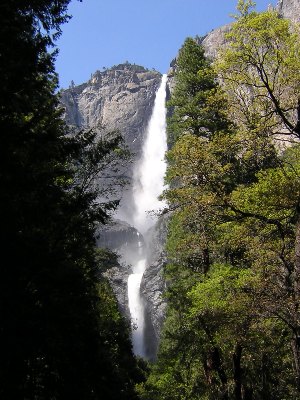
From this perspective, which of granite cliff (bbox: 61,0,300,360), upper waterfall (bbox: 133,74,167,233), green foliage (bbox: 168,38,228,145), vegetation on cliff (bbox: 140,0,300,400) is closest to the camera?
vegetation on cliff (bbox: 140,0,300,400)

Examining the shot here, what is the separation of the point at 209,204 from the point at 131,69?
132925mm

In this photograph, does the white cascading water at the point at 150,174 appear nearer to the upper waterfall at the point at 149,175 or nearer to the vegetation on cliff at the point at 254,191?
the upper waterfall at the point at 149,175

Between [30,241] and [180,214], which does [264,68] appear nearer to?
[180,214]

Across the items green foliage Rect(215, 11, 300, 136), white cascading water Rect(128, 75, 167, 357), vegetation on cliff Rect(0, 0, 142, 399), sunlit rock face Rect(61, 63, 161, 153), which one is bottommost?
vegetation on cliff Rect(0, 0, 142, 399)

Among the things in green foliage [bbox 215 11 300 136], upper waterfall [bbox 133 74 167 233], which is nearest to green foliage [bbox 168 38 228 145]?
green foliage [bbox 215 11 300 136]

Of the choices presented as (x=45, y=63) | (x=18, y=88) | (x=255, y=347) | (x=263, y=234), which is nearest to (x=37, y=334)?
(x=18, y=88)

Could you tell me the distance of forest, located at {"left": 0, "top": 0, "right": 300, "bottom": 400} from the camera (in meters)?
6.12

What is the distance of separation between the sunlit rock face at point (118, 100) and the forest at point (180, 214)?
9525cm

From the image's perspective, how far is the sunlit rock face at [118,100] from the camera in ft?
372

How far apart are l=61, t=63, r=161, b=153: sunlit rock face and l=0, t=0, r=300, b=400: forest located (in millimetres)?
95249

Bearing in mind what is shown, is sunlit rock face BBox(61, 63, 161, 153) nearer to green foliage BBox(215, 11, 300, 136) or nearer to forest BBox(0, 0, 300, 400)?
forest BBox(0, 0, 300, 400)

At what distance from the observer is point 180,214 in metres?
11.0

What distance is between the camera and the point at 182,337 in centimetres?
1412

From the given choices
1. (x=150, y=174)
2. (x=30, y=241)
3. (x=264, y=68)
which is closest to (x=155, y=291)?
(x=150, y=174)
